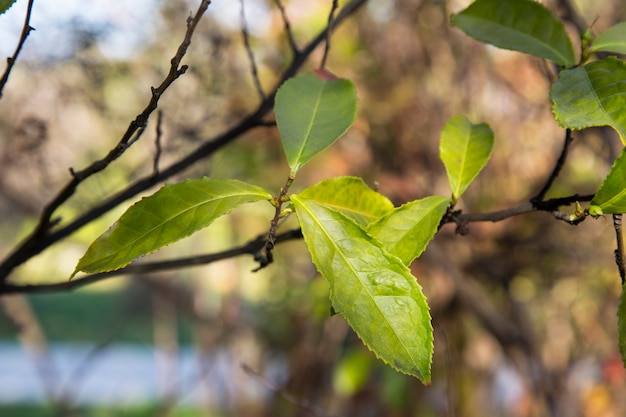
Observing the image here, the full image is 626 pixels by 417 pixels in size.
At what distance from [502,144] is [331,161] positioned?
0.66 m

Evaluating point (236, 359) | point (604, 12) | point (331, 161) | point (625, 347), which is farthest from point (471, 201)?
point (625, 347)

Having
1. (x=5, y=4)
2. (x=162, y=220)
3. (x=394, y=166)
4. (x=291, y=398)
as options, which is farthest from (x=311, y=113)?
(x=394, y=166)

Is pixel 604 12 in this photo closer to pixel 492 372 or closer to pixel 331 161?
pixel 331 161

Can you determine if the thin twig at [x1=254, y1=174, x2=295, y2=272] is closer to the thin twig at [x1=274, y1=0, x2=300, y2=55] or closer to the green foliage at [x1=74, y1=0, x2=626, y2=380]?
the green foliage at [x1=74, y1=0, x2=626, y2=380]

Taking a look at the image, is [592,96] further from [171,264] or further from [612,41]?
[171,264]

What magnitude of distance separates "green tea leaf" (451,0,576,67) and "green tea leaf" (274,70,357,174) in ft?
0.55

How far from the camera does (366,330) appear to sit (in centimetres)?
56

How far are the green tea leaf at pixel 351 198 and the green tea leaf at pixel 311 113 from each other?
0.03 m

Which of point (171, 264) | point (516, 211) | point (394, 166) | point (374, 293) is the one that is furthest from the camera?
point (394, 166)

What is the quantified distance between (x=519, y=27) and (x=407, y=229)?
308 millimetres

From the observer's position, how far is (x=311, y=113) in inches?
29.0

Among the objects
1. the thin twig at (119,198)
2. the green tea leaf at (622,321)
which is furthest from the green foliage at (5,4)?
the green tea leaf at (622,321)

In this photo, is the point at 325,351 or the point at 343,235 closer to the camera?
the point at 343,235

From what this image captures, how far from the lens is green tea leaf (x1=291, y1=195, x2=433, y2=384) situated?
0.55m
